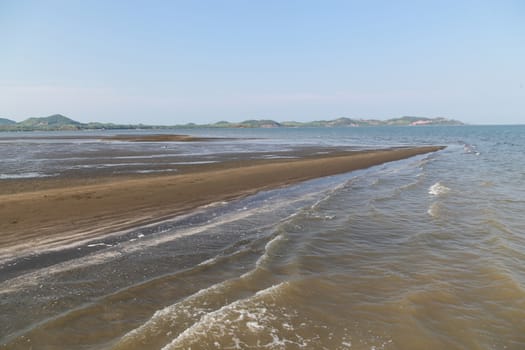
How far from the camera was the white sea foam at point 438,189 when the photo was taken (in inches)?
722

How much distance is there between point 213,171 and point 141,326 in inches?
771

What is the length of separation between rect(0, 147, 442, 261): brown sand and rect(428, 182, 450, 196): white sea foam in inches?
312

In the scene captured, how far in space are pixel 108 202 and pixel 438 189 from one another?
17.8 m

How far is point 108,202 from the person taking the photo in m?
14.6

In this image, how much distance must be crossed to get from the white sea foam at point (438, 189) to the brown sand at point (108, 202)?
793 cm

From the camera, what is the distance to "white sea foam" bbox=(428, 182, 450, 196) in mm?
18328

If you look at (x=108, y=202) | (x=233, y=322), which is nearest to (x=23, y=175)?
(x=108, y=202)

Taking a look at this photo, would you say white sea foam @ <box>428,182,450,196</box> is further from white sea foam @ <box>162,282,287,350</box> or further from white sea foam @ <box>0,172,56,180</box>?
white sea foam @ <box>0,172,56,180</box>

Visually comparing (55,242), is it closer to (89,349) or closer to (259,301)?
(89,349)

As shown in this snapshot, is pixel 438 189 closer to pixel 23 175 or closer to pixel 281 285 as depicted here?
pixel 281 285

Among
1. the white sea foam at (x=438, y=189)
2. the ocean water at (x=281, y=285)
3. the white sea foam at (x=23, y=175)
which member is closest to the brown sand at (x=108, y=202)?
the ocean water at (x=281, y=285)

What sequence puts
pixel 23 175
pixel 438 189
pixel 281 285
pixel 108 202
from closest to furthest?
pixel 281 285
pixel 108 202
pixel 438 189
pixel 23 175

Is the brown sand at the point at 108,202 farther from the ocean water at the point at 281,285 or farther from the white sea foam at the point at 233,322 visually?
the white sea foam at the point at 233,322

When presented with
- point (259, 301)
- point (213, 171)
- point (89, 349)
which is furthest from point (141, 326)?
point (213, 171)
